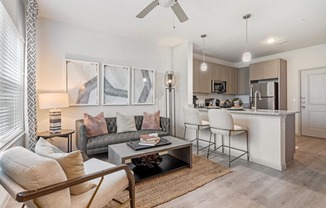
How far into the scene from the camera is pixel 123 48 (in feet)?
13.4

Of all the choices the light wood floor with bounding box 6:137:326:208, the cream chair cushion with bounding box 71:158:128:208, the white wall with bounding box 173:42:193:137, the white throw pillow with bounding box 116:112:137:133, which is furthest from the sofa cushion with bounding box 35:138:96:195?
the white wall with bounding box 173:42:193:137

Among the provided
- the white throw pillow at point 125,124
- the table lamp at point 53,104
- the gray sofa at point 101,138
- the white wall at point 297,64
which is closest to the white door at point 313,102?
the white wall at point 297,64

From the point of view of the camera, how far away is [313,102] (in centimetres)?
478

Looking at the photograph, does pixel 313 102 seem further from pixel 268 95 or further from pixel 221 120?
pixel 221 120

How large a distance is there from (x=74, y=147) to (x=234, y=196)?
3.11m

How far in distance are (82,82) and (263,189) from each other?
146 inches

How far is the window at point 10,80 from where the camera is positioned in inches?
71.7

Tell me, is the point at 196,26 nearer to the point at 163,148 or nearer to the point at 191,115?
the point at 191,115

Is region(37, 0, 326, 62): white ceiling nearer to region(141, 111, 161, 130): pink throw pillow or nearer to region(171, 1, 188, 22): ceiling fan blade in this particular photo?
region(171, 1, 188, 22): ceiling fan blade

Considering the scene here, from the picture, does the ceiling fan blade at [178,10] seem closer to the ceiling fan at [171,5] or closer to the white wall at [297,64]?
the ceiling fan at [171,5]

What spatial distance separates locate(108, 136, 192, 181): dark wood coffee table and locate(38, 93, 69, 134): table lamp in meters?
1.24

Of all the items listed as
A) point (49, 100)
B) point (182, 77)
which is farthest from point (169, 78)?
point (49, 100)

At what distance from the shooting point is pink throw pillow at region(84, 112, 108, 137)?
3.12 meters

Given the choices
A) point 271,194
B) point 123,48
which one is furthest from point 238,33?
point 271,194
